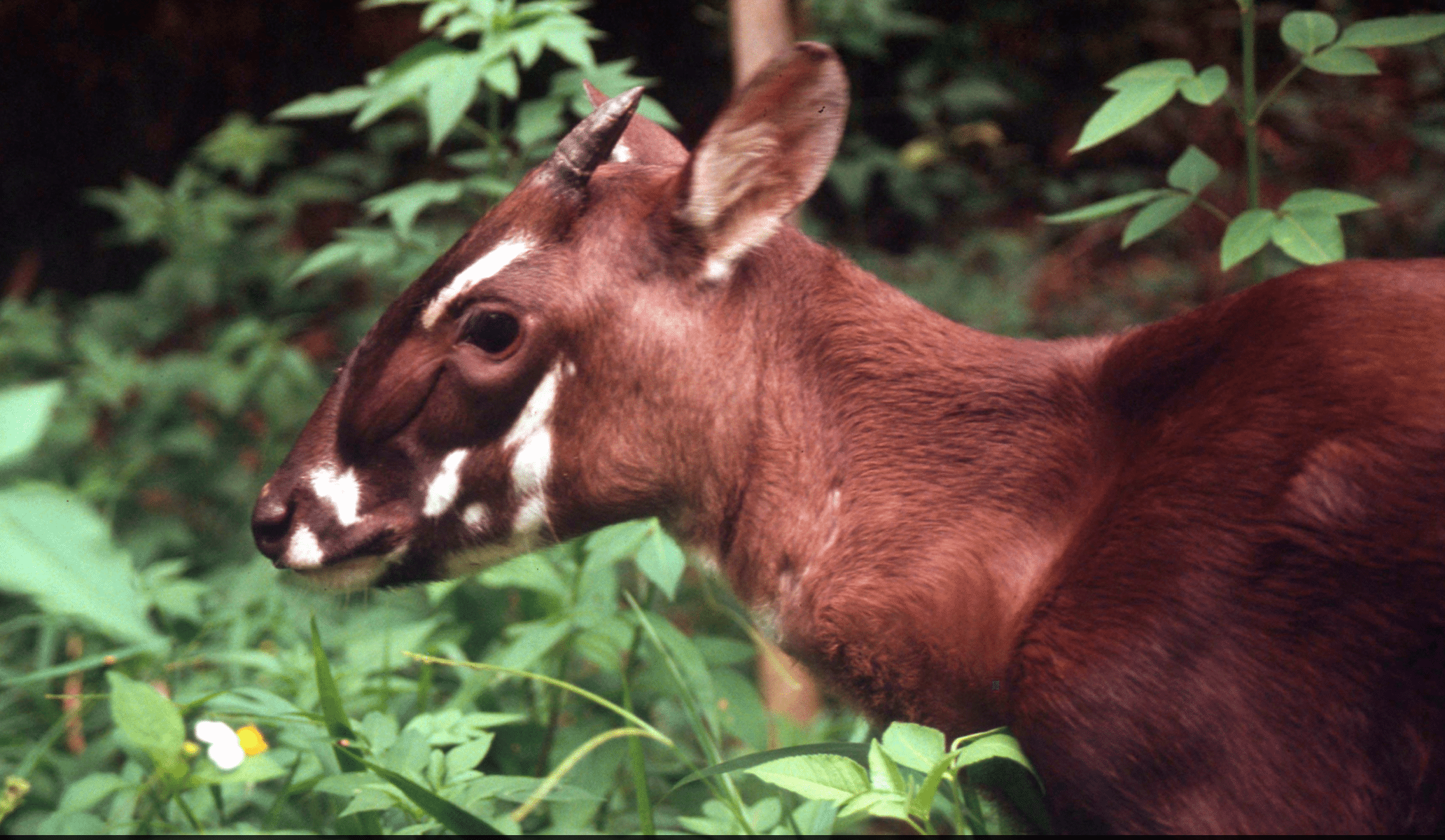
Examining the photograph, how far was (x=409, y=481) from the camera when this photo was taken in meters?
2.03

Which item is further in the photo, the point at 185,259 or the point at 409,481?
the point at 185,259

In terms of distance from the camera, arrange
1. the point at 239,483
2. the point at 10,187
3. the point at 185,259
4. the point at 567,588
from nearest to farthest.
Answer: the point at 567,588
the point at 239,483
the point at 185,259
the point at 10,187

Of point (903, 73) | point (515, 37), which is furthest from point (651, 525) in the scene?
point (903, 73)

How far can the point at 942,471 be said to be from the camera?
1.83 meters

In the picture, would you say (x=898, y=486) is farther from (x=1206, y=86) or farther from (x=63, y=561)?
(x=63, y=561)

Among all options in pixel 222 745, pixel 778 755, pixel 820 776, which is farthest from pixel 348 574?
pixel 820 776

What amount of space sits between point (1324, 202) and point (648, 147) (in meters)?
1.37

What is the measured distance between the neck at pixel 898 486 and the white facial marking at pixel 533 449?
320 mm

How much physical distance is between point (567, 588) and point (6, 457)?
76.8 inches

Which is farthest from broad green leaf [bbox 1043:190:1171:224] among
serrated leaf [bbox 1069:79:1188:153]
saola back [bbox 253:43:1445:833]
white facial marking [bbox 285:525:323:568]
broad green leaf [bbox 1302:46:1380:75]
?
white facial marking [bbox 285:525:323:568]

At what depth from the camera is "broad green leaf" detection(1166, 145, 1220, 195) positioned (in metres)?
2.36

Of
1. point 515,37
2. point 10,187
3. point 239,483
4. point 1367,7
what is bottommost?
point 239,483

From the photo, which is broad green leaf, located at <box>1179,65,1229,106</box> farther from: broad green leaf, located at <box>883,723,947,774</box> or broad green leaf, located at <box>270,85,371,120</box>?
broad green leaf, located at <box>270,85,371,120</box>

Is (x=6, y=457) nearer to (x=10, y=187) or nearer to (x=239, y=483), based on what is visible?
(x=239, y=483)
